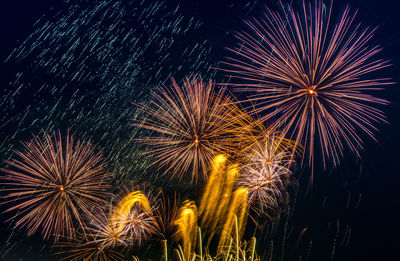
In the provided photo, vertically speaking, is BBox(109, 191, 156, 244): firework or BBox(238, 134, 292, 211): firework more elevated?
BBox(238, 134, 292, 211): firework

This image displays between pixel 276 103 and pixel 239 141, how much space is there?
Answer: 2896 millimetres

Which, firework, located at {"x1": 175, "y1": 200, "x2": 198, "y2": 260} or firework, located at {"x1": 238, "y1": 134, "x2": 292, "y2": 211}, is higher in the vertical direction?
firework, located at {"x1": 238, "y1": 134, "x2": 292, "y2": 211}

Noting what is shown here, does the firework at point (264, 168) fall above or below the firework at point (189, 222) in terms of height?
above

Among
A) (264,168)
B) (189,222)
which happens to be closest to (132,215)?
(189,222)

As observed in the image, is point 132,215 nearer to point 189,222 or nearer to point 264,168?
point 189,222

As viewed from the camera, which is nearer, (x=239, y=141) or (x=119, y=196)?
(x=239, y=141)

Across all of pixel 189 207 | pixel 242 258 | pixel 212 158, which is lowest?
pixel 242 258

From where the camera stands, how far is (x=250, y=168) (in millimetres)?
10477

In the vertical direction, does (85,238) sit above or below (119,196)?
below

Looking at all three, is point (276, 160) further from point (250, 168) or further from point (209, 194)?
point (209, 194)

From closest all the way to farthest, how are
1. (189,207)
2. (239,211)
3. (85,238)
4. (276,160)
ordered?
1. (276,160)
2. (239,211)
3. (189,207)
4. (85,238)

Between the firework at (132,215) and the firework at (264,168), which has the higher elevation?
the firework at (264,168)

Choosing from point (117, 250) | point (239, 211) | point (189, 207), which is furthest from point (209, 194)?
point (117, 250)

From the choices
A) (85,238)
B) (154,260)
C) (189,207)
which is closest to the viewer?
(189,207)
